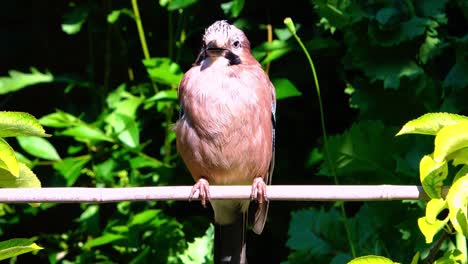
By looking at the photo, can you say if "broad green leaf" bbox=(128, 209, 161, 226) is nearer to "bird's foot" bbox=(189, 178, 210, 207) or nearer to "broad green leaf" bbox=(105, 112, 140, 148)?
"broad green leaf" bbox=(105, 112, 140, 148)

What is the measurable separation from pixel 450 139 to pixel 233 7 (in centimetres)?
210

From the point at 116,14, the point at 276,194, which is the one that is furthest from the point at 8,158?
the point at 116,14

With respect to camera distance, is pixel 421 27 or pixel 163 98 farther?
pixel 163 98

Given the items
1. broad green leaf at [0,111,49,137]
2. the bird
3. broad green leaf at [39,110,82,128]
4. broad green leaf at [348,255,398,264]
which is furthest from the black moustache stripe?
broad green leaf at [348,255,398,264]

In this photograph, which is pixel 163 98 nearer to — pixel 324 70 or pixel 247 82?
pixel 247 82

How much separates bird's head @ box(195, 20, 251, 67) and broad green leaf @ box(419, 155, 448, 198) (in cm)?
188

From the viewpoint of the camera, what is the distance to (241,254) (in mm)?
4359

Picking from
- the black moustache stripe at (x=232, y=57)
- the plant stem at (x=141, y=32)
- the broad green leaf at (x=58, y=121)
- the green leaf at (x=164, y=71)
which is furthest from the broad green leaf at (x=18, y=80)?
the black moustache stripe at (x=232, y=57)

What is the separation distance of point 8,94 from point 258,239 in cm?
165

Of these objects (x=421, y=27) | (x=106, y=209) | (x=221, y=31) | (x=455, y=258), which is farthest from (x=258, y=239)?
(x=455, y=258)

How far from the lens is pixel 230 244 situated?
437 centimetres

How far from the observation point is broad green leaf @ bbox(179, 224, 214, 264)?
4438 millimetres

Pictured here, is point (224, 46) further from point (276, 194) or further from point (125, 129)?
point (276, 194)

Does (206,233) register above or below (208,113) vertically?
below
